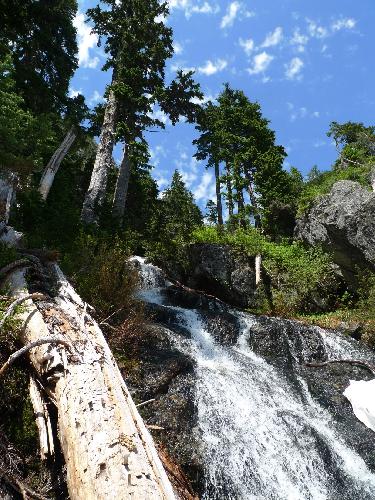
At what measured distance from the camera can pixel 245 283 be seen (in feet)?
61.4

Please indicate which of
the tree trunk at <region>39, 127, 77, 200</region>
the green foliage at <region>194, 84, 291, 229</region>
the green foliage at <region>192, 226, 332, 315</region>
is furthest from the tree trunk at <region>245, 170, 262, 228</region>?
the tree trunk at <region>39, 127, 77, 200</region>

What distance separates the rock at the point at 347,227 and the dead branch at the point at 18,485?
1593 centimetres

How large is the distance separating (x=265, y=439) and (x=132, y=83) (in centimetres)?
1744

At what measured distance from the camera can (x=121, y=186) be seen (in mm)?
19422

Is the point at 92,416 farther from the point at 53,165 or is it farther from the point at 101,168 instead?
the point at 53,165

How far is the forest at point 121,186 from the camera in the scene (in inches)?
372

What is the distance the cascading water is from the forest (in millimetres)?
2360

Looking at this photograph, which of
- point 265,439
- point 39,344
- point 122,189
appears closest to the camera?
point 39,344

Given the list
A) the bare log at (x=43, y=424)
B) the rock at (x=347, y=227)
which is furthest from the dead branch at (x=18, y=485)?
the rock at (x=347, y=227)

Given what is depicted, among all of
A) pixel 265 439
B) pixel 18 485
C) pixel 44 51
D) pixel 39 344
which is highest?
pixel 44 51

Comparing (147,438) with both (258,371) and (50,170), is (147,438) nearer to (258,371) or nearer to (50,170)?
(258,371)

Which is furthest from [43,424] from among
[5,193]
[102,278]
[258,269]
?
[258,269]

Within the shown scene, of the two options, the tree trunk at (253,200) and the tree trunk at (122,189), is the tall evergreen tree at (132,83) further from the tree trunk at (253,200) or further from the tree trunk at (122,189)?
the tree trunk at (253,200)

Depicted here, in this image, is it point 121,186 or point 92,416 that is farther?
point 121,186
